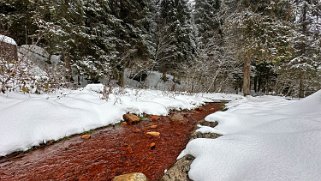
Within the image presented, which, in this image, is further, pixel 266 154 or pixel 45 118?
pixel 45 118

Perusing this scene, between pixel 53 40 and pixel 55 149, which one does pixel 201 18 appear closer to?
pixel 53 40

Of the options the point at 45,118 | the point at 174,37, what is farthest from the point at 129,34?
the point at 45,118

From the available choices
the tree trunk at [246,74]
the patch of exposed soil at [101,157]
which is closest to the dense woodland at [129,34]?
the tree trunk at [246,74]

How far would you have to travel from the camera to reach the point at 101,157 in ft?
12.0

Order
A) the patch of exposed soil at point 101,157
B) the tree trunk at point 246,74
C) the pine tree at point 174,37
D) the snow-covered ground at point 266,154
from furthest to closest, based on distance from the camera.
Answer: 1. the pine tree at point 174,37
2. the tree trunk at point 246,74
3. the patch of exposed soil at point 101,157
4. the snow-covered ground at point 266,154

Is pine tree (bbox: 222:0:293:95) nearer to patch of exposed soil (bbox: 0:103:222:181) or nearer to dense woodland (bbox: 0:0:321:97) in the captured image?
dense woodland (bbox: 0:0:321:97)

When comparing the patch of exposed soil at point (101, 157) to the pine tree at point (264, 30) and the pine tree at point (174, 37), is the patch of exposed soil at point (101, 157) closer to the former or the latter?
the pine tree at point (264, 30)

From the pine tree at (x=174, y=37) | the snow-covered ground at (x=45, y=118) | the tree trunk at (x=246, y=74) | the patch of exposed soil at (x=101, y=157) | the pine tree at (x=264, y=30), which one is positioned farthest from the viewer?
the pine tree at (x=174, y=37)

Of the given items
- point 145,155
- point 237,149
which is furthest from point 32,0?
point 237,149

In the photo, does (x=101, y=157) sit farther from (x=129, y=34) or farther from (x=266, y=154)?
(x=129, y=34)

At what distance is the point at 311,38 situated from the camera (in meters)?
12.8

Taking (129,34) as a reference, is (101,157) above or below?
below

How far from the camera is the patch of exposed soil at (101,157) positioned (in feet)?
10.1

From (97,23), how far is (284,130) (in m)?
12.3
